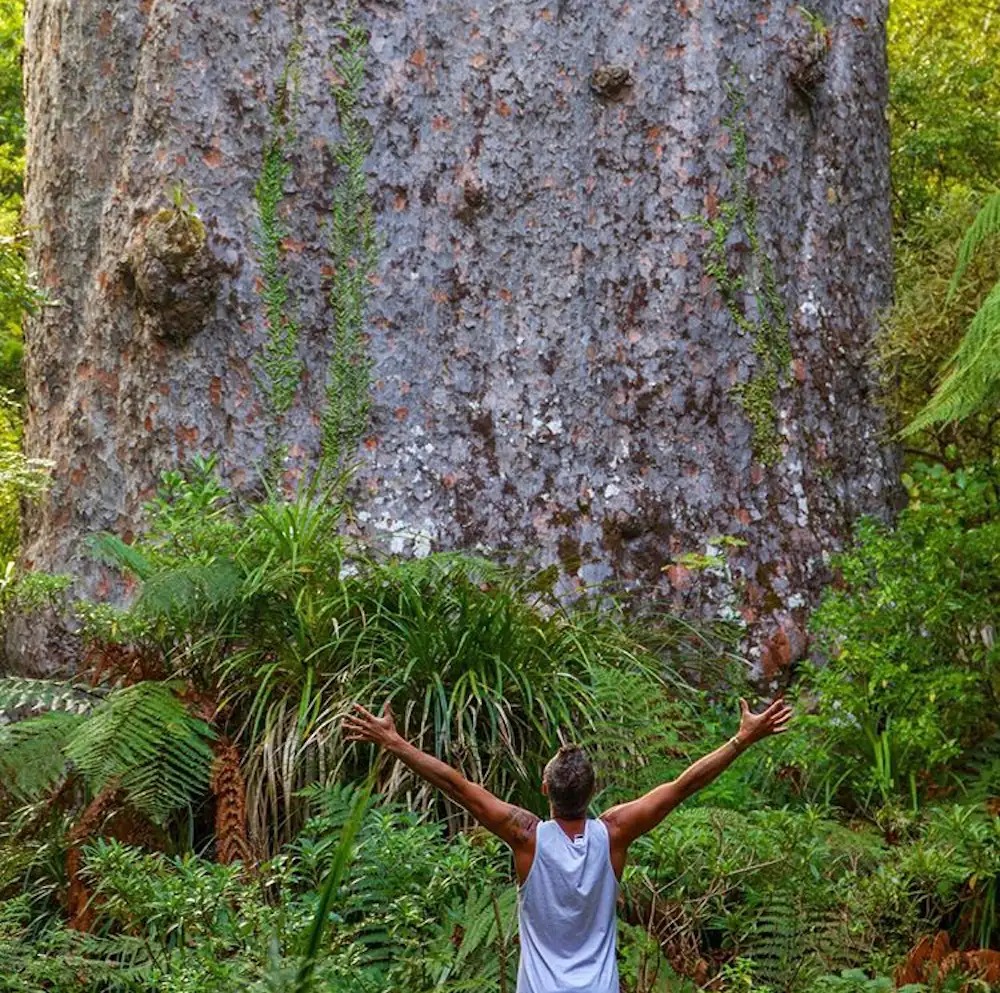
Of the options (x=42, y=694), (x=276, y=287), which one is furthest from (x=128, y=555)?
(x=276, y=287)

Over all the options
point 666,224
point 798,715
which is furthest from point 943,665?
point 666,224

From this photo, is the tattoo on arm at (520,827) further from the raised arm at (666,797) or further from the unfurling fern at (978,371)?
the unfurling fern at (978,371)

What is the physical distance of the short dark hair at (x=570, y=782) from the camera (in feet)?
11.5

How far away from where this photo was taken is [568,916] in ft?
11.4

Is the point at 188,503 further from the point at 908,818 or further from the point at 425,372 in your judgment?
the point at 908,818

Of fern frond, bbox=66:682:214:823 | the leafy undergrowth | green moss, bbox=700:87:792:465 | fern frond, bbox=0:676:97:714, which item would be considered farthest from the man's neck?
green moss, bbox=700:87:792:465

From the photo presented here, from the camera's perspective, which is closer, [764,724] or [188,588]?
[764,724]

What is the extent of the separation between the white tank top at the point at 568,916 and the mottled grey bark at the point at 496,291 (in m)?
3.44

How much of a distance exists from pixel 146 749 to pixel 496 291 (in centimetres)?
296

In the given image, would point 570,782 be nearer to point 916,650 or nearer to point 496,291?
point 916,650

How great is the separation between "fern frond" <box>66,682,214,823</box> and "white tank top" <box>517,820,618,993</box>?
1.97m

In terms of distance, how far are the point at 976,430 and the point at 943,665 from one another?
8.75 ft

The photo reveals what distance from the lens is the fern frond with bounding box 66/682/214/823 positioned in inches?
199

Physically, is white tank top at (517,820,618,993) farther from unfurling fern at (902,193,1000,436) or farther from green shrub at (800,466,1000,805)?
unfurling fern at (902,193,1000,436)
